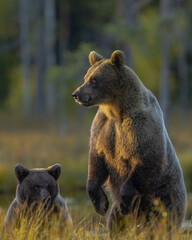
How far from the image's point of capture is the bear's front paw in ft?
19.7

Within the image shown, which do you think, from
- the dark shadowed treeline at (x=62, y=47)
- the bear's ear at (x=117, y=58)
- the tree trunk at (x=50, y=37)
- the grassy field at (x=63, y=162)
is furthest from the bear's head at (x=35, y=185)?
the tree trunk at (x=50, y=37)

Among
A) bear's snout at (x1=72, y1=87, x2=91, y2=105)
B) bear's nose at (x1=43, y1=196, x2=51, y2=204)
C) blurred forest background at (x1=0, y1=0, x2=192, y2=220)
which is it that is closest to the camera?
bear's snout at (x1=72, y1=87, x2=91, y2=105)

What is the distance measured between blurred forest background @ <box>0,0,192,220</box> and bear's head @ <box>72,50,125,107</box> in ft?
29.2

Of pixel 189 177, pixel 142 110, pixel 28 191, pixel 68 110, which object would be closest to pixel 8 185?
pixel 189 177

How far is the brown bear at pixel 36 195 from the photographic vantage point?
6.32m

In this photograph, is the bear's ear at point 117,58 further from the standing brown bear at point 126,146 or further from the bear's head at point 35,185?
the bear's head at point 35,185

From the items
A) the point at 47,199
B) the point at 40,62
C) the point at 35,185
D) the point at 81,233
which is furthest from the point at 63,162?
the point at 40,62

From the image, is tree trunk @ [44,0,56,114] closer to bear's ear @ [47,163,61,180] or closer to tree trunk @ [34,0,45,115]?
tree trunk @ [34,0,45,115]

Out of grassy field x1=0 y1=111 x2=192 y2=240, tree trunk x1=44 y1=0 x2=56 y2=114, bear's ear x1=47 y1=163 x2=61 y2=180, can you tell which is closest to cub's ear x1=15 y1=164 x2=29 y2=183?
bear's ear x1=47 y1=163 x2=61 y2=180

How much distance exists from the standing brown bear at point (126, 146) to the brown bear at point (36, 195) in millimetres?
553

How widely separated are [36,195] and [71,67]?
1626 cm

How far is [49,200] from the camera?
634cm

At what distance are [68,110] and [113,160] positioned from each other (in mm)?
30579

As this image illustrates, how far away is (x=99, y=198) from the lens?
6.05 metres
